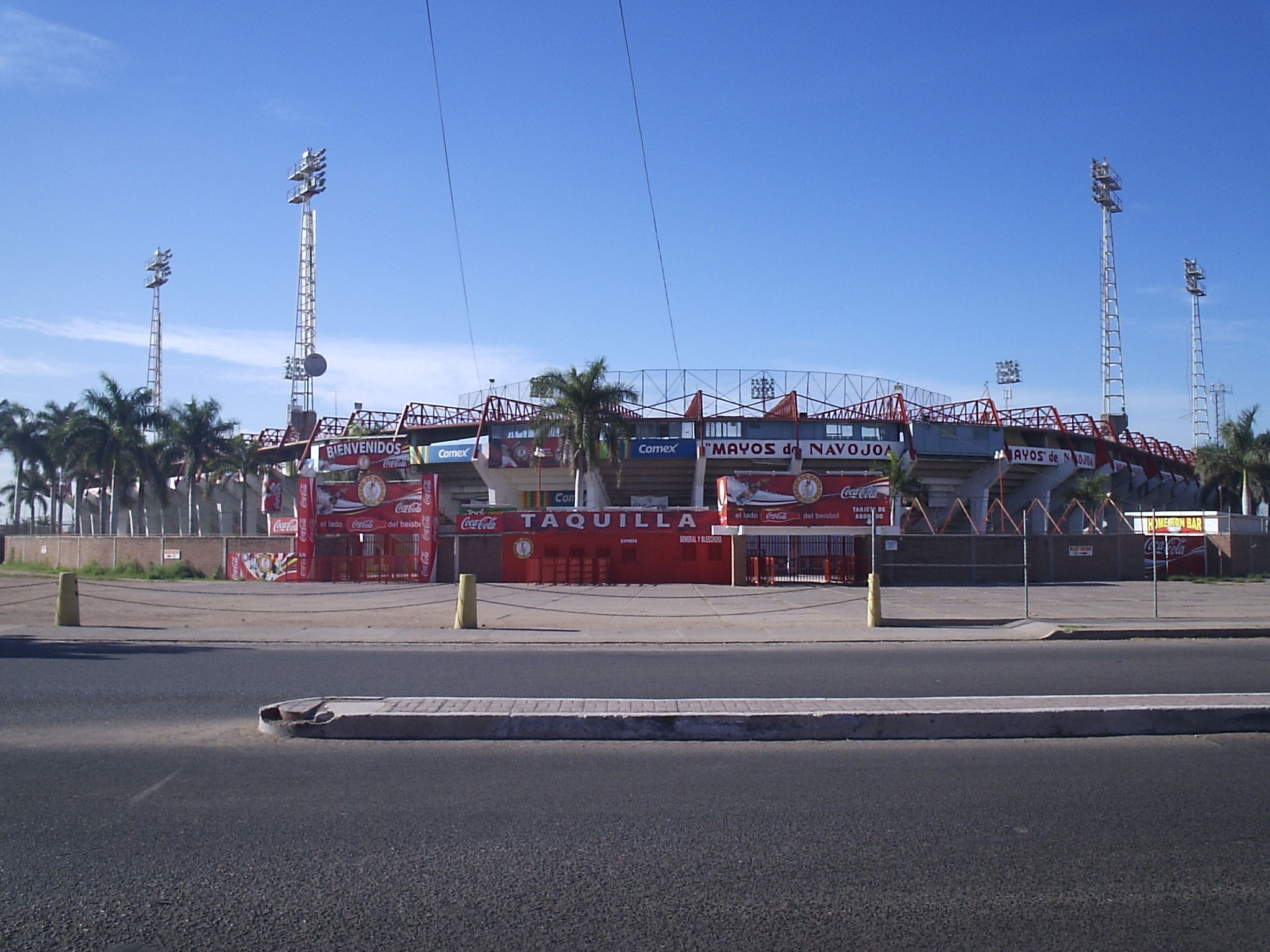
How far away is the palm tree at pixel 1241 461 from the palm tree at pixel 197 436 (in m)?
67.3

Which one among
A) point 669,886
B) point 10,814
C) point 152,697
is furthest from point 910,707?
point 152,697

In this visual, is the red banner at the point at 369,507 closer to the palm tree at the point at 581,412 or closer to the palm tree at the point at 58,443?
the palm tree at the point at 581,412

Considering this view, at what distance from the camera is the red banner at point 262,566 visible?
36562mm

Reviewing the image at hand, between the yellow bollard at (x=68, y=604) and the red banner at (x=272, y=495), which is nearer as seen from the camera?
the yellow bollard at (x=68, y=604)

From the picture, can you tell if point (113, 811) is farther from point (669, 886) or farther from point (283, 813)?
point (669, 886)

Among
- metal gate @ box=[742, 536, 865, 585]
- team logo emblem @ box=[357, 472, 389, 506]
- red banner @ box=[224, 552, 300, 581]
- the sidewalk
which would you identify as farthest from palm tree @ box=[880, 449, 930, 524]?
the sidewalk

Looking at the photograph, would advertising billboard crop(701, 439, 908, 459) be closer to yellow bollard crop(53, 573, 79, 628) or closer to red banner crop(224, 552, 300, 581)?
red banner crop(224, 552, 300, 581)

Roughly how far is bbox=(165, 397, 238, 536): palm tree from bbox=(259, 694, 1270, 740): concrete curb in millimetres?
62789

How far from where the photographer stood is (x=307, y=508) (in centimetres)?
3597

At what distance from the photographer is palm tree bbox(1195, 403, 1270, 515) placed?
64.2 metres

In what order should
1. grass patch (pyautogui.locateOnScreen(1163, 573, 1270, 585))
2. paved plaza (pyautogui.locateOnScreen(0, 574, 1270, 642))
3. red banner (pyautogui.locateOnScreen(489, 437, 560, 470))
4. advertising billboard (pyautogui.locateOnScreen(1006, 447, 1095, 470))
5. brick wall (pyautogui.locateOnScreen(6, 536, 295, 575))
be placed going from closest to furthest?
1. paved plaza (pyautogui.locateOnScreen(0, 574, 1270, 642))
2. grass patch (pyautogui.locateOnScreen(1163, 573, 1270, 585))
3. brick wall (pyautogui.locateOnScreen(6, 536, 295, 575))
4. red banner (pyautogui.locateOnScreen(489, 437, 560, 470))
5. advertising billboard (pyautogui.locateOnScreen(1006, 447, 1095, 470))

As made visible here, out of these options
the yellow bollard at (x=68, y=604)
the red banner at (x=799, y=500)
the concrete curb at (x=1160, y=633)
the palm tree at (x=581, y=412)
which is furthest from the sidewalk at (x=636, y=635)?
the palm tree at (x=581, y=412)

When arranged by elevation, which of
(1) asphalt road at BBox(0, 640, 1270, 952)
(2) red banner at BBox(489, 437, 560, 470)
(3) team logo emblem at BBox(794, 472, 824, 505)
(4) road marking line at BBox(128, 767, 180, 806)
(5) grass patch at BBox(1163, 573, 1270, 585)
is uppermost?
(2) red banner at BBox(489, 437, 560, 470)

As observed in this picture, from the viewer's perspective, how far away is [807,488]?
33812 mm
